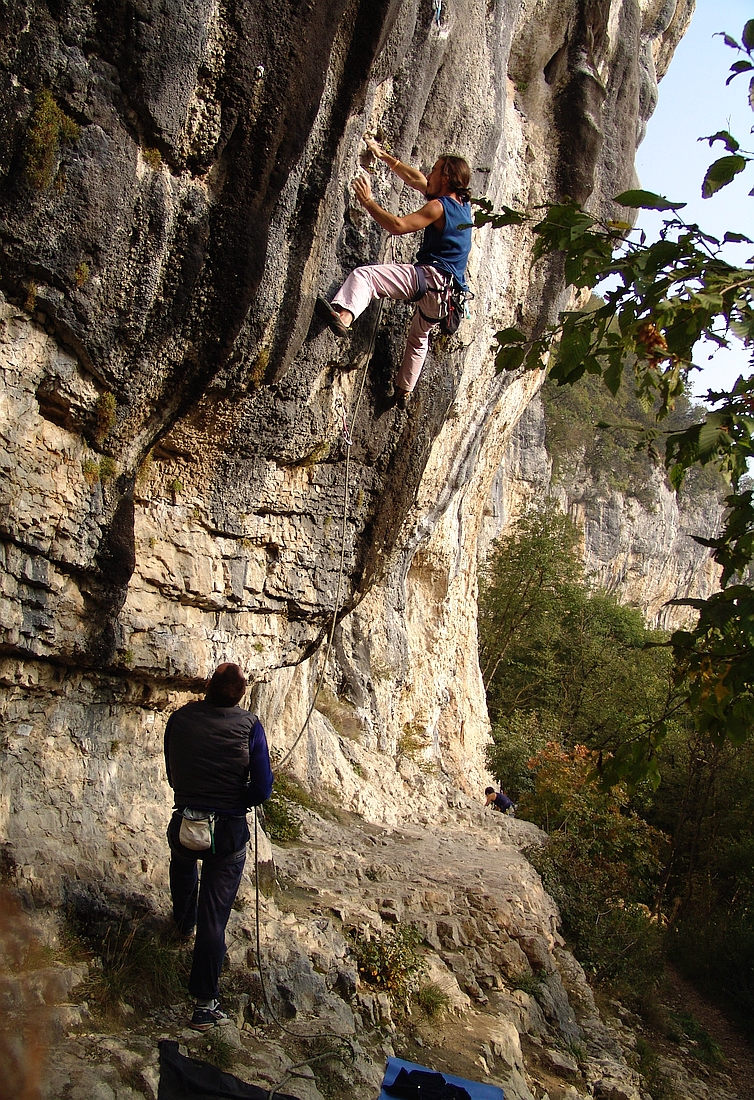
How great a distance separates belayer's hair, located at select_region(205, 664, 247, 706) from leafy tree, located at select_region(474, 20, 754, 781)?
78.7 inches

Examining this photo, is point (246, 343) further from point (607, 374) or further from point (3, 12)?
point (607, 374)

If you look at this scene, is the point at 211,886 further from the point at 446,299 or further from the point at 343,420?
the point at 446,299

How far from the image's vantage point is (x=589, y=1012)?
25.5 feet

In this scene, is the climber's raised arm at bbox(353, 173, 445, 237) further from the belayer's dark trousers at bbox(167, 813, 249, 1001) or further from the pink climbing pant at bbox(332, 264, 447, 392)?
the belayer's dark trousers at bbox(167, 813, 249, 1001)

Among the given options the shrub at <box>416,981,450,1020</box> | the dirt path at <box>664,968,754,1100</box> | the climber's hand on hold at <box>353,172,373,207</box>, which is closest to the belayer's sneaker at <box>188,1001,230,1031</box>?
the shrub at <box>416,981,450,1020</box>

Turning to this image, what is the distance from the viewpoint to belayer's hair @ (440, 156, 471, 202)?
564 centimetres

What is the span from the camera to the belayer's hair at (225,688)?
4238mm

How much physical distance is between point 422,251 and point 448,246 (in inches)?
7.2

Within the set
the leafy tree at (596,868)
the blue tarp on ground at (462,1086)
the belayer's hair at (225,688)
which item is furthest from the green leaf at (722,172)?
the leafy tree at (596,868)

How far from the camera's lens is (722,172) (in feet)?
9.23

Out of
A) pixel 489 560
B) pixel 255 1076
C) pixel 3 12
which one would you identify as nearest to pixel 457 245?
pixel 3 12

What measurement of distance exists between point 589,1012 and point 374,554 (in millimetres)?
4454

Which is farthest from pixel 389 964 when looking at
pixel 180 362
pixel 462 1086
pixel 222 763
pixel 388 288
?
pixel 388 288

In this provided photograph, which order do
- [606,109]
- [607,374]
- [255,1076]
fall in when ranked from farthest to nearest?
[606,109] → [255,1076] → [607,374]
